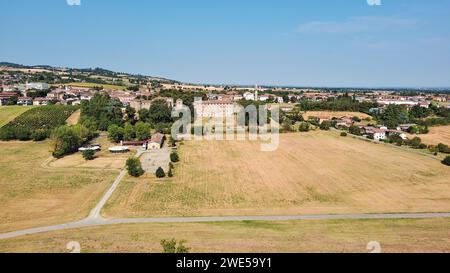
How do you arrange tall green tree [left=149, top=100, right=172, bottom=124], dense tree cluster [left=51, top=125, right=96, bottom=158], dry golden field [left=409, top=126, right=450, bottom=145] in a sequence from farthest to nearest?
tall green tree [left=149, top=100, right=172, bottom=124] < dry golden field [left=409, top=126, right=450, bottom=145] < dense tree cluster [left=51, top=125, right=96, bottom=158]

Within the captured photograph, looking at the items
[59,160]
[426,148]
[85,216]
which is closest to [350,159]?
[426,148]

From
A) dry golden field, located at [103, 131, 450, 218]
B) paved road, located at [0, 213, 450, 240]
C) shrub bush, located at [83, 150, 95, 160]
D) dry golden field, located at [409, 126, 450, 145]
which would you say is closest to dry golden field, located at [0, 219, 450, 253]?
paved road, located at [0, 213, 450, 240]

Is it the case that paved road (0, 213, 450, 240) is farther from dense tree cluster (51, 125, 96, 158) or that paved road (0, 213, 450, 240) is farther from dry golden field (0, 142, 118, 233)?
dense tree cluster (51, 125, 96, 158)

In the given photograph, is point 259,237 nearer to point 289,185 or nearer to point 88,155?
point 289,185

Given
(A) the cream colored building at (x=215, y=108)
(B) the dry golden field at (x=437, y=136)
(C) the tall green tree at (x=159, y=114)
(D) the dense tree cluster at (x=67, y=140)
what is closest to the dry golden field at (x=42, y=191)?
(D) the dense tree cluster at (x=67, y=140)

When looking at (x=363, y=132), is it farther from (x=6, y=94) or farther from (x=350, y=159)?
(x=6, y=94)

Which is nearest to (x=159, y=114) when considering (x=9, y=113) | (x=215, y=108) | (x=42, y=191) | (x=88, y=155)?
(x=88, y=155)
